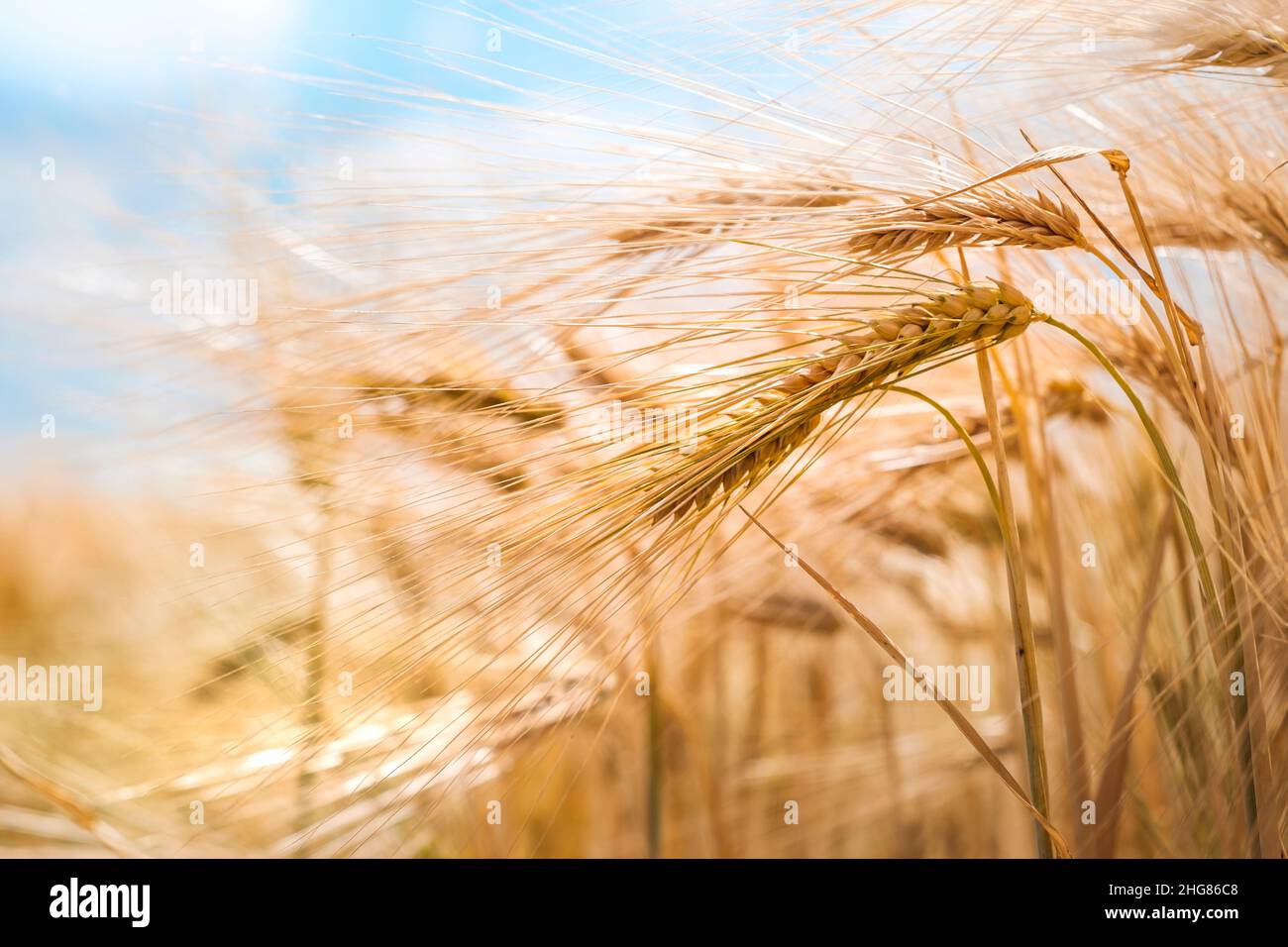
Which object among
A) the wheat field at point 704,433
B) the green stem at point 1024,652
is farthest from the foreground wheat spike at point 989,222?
the green stem at point 1024,652

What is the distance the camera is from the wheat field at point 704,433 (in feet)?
1.51

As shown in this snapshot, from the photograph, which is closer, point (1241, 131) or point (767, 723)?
point (1241, 131)

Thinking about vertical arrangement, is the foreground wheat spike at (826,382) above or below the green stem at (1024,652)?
above

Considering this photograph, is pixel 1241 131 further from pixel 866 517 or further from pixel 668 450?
pixel 668 450

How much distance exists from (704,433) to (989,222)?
231mm

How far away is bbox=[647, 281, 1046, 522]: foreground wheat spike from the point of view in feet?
1.39

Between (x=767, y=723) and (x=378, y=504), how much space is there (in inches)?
22.5

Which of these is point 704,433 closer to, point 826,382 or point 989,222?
point 826,382

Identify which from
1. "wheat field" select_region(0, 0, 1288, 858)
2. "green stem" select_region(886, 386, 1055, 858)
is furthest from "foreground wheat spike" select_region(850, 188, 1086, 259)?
"green stem" select_region(886, 386, 1055, 858)

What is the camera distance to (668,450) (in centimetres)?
44

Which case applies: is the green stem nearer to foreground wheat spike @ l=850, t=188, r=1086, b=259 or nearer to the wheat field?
the wheat field

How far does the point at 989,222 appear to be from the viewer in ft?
1.51

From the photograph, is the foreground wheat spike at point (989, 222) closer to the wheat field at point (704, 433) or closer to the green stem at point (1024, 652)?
the wheat field at point (704, 433)
